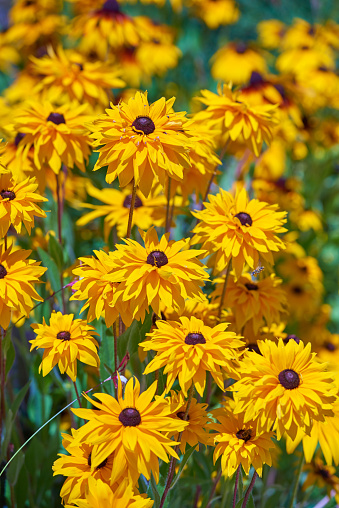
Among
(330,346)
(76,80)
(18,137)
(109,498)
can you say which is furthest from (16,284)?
(330,346)

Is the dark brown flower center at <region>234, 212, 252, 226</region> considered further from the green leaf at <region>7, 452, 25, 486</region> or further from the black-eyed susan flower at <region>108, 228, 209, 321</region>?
the green leaf at <region>7, 452, 25, 486</region>

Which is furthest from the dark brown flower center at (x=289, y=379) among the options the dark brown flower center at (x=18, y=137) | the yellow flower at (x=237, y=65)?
the yellow flower at (x=237, y=65)

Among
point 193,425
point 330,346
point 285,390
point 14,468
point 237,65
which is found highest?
point 285,390

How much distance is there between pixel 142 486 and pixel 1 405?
0.27 m

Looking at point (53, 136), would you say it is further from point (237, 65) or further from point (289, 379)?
point (237, 65)

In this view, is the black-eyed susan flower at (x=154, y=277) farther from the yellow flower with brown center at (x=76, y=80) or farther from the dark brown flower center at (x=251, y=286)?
the yellow flower with brown center at (x=76, y=80)

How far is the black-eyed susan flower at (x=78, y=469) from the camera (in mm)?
625

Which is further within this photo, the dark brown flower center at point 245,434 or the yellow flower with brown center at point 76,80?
the yellow flower with brown center at point 76,80

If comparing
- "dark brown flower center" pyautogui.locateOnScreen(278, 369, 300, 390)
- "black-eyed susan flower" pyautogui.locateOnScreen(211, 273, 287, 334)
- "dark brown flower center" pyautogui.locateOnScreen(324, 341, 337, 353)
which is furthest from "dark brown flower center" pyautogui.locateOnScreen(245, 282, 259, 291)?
"dark brown flower center" pyautogui.locateOnScreen(324, 341, 337, 353)

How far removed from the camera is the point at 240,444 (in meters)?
0.67

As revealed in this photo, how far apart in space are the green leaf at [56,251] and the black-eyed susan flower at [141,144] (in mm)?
323

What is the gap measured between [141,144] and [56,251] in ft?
1.24

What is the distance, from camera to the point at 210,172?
934 millimetres

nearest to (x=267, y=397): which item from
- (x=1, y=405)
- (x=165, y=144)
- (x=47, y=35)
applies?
(x=165, y=144)
